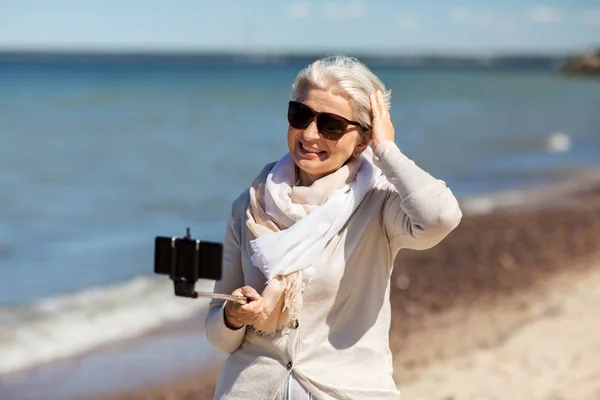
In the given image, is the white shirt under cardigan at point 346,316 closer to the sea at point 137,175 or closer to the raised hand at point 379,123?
the raised hand at point 379,123

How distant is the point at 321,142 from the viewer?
9.37ft

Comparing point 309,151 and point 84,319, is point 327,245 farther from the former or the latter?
point 84,319

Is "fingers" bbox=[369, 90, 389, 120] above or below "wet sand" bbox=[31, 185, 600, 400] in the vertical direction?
above

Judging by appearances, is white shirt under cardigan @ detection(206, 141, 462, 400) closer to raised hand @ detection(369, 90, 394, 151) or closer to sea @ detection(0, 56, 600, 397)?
raised hand @ detection(369, 90, 394, 151)

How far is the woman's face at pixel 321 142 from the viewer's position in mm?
2844

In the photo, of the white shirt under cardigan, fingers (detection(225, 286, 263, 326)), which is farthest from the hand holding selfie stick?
the white shirt under cardigan

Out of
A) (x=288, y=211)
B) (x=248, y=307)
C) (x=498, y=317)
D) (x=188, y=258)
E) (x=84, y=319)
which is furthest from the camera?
(x=84, y=319)

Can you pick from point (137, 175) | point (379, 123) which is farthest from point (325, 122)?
point (137, 175)

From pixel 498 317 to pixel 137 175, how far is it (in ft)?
39.1

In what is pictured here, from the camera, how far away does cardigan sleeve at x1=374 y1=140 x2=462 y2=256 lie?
271 centimetres

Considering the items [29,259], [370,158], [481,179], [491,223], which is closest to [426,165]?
[481,179]

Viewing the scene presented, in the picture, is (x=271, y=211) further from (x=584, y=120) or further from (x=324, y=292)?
(x=584, y=120)

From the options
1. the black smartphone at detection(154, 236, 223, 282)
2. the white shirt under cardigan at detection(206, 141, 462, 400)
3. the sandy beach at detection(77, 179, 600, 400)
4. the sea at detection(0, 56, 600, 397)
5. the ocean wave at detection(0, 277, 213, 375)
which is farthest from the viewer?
the sea at detection(0, 56, 600, 397)

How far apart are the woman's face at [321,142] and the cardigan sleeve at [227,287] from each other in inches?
12.3
